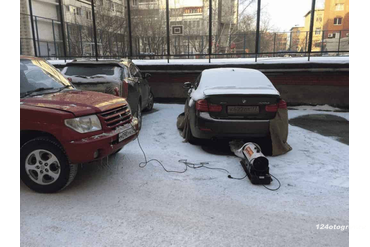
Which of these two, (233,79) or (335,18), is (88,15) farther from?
(335,18)

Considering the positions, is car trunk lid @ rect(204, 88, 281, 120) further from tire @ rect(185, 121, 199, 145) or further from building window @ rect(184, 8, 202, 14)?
building window @ rect(184, 8, 202, 14)

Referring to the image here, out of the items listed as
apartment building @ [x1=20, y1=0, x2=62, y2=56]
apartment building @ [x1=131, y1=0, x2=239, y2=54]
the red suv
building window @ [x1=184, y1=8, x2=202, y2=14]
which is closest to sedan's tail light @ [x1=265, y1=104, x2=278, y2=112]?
the red suv

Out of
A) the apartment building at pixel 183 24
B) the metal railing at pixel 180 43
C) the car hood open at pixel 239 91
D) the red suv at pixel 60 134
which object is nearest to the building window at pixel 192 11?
the apartment building at pixel 183 24

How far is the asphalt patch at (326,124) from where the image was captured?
6.45 metres

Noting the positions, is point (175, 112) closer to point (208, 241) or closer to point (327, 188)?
point (327, 188)

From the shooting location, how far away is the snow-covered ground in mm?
2588

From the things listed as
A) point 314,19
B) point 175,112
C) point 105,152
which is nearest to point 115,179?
point 105,152

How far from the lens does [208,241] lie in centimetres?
252

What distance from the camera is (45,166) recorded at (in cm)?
328

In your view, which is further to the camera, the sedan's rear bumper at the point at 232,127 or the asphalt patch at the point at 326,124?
the asphalt patch at the point at 326,124

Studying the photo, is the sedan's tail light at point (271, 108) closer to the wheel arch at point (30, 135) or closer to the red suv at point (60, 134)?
the red suv at point (60, 134)

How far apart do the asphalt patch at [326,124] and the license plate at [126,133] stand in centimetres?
485

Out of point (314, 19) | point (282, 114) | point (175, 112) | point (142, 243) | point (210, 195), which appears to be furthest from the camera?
point (314, 19)
